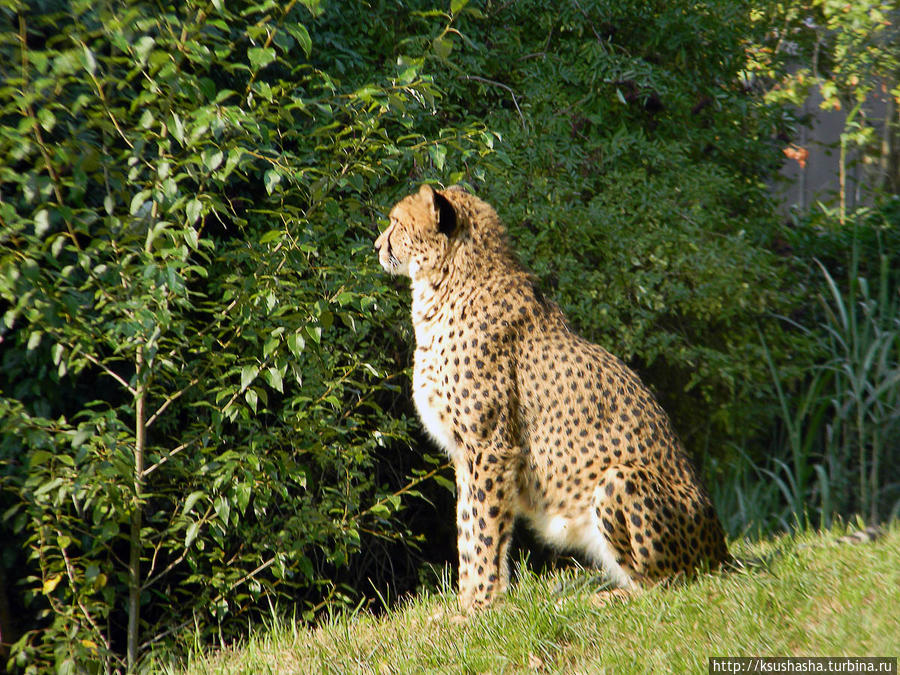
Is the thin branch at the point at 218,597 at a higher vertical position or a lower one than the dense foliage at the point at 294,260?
lower

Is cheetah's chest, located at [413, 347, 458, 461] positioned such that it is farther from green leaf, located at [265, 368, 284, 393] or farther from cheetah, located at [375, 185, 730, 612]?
green leaf, located at [265, 368, 284, 393]

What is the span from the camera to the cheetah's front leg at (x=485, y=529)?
13.3 ft

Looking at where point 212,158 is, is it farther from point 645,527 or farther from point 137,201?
point 645,527

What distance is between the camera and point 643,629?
3301 mm

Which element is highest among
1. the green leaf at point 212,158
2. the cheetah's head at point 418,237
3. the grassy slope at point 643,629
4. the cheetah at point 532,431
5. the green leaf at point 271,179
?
the green leaf at point 212,158

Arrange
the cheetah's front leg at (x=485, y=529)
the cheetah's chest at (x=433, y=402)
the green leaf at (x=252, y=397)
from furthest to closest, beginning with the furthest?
the cheetah's chest at (x=433, y=402)
the cheetah's front leg at (x=485, y=529)
the green leaf at (x=252, y=397)

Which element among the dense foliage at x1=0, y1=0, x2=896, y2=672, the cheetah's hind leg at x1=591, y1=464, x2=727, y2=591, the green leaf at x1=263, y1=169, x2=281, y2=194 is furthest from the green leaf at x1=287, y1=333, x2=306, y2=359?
the cheetah's hind leg at x1=591, y1=464, x2=727, y2=591

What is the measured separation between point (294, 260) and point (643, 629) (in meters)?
1.94

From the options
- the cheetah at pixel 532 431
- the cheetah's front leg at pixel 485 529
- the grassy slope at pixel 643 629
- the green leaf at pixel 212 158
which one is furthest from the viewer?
the cheetah's front leg at pixel 485 529

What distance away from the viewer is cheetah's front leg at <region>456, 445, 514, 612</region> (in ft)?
13.3

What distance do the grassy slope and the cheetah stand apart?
8.1 inches

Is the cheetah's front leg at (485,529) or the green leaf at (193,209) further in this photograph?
the cheetah's front leg at (485,529)

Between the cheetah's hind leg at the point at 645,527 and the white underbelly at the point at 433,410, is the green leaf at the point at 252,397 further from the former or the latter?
the cheetah's hind leg at the point at 645,527

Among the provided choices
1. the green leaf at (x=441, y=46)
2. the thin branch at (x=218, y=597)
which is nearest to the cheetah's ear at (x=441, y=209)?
the green leaf at (x=441, y=46)
